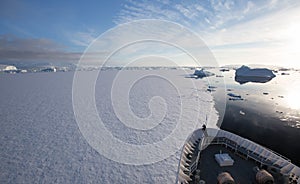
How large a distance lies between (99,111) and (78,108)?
3439 mm

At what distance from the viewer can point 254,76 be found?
68.4 m

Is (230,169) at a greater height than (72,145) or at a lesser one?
greater

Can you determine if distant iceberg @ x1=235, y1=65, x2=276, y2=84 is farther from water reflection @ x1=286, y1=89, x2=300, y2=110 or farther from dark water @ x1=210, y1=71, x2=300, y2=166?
dark water @ x1=210, y1=71, x2=300, y2=166

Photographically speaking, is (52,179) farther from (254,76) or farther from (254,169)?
(254,76)

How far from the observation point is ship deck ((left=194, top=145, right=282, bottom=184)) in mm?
6075

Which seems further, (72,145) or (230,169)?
(72,145)

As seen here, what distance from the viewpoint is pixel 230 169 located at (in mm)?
6582

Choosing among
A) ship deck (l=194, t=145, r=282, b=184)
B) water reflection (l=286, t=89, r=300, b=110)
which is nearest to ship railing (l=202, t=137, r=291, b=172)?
ship deck (l=194, t=145, r=282, b=184)

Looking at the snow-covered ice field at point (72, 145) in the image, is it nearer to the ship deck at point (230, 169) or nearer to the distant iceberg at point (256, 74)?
the ship deck at point (230, 169)

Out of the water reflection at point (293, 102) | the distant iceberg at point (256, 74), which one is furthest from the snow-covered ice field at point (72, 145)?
the distant iceberg at point (256, 74)

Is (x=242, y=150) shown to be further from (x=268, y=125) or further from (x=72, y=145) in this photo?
(x=268, y=125)

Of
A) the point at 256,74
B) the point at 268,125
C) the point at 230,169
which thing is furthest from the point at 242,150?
the point at 256,74

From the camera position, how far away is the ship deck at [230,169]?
6.07 m

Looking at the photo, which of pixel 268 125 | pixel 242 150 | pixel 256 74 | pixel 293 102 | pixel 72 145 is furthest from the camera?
pixel 256 74
